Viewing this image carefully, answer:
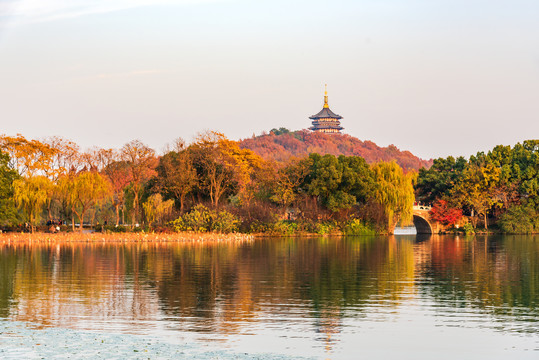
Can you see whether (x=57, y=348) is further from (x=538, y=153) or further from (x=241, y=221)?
(x=538, y=153)

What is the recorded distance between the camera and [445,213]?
71.7m

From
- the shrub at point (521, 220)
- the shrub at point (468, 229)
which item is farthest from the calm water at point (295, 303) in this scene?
the shrub at point (468, 229)

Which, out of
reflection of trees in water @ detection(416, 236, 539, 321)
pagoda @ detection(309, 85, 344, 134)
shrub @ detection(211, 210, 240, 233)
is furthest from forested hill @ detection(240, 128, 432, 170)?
reflection of trees in water @ detection(416, 236, 539, 321)

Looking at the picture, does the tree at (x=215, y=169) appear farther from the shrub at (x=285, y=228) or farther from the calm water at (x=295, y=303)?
the calm water at (x=295, y=303)

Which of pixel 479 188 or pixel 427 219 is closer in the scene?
pixel 479 188

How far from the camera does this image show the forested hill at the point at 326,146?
165 metres

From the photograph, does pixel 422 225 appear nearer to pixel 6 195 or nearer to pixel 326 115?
pixel 6 195

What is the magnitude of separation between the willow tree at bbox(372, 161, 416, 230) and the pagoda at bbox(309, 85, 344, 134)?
10285 cm

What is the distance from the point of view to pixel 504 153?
70.7 m

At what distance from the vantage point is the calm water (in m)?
13.7

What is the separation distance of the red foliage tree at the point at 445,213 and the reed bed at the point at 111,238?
26.6 m

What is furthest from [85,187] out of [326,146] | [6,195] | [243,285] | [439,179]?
[326,146]

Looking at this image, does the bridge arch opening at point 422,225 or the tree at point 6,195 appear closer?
the tree at point 6,195

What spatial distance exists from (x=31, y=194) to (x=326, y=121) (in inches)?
4921
